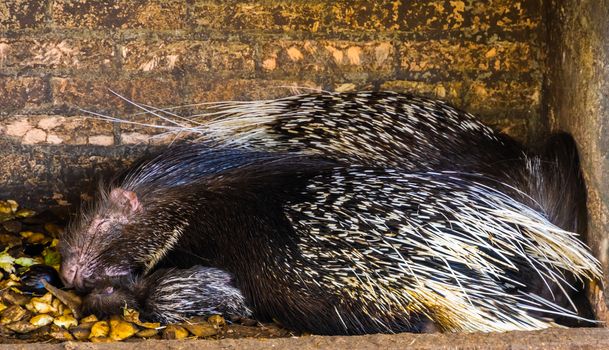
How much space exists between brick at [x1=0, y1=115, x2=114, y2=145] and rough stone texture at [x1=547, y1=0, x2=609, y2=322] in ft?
5.55

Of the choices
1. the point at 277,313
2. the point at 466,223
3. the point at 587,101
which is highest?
the point at 587,101

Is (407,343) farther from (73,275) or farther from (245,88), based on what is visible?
(245,88)

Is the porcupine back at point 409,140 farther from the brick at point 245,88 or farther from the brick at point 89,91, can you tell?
the brick at point 89,91

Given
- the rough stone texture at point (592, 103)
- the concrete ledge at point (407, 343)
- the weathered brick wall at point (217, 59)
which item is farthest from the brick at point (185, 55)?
the concrete ledge at point (407, 343)

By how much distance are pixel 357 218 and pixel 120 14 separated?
4.26 ft

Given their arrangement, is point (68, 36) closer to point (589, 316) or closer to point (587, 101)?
point (587, 101)

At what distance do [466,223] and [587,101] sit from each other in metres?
0.57

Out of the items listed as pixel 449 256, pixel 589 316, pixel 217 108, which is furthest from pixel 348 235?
pixel 217 108

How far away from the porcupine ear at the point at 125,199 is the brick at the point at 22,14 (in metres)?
0.76

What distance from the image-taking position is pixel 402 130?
9.66 feet

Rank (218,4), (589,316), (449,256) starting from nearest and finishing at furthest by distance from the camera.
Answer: (449,256) → (589,316) → (218,4)

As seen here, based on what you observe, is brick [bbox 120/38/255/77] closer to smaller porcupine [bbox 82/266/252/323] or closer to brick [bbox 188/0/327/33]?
brick [bbox 188/0/327/33]

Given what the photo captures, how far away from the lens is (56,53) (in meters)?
3.33

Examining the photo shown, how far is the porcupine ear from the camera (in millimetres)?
3002
